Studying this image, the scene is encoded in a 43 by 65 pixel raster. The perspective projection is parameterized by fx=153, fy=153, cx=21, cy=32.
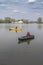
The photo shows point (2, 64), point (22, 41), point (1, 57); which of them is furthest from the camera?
point (22, 41)

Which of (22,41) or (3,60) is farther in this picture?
(22,41)

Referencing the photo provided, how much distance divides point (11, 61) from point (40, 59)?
184cm

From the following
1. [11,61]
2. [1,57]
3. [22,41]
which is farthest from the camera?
[22,41]

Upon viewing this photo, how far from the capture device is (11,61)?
9.38 meters

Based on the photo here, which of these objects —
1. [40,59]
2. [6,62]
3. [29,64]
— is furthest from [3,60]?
[40,59]

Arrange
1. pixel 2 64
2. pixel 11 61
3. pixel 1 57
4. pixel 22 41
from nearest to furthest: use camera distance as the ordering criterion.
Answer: pixel 2 64
pixel 11 61
pixel 1 57
pixel 22 41

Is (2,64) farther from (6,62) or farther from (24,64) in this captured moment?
(24,64)

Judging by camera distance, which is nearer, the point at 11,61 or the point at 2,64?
the point at 2,64

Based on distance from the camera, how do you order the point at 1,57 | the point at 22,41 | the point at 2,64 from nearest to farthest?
the point at 2,64 → the point at 1,57 → the point at 22,41

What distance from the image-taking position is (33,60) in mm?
9570

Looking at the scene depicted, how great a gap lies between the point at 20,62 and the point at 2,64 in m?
1.12

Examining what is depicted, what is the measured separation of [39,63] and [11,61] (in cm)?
172

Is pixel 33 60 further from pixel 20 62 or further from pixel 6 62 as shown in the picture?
pixel 6 62

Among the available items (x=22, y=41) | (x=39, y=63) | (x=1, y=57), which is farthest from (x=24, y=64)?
(x=22, y=41)
